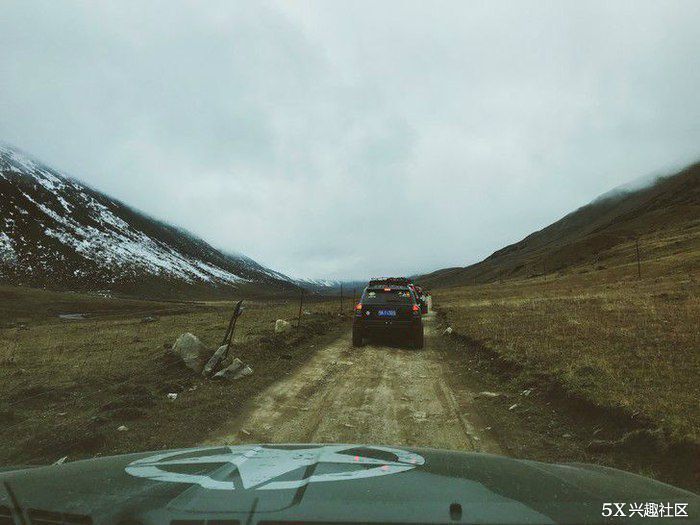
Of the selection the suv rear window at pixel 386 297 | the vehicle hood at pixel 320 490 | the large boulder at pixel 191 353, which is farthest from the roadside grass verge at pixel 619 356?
the large boulder at pixel 191 353

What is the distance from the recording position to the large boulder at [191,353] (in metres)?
10.2

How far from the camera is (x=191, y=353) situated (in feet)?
34.6

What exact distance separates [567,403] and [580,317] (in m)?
10.6

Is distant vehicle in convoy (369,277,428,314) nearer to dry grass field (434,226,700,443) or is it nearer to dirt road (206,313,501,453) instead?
dry grass field (434,226,700,443)

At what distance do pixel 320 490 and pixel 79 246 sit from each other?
A: 497 feet

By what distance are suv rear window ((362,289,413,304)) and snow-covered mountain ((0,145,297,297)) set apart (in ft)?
367

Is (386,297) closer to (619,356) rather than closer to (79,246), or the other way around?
(619,356)

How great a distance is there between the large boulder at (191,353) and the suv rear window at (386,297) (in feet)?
20.0

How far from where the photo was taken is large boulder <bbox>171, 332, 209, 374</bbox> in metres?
10.2

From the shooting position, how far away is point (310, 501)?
1886 mm

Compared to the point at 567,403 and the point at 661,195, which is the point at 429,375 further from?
the point at 661,195

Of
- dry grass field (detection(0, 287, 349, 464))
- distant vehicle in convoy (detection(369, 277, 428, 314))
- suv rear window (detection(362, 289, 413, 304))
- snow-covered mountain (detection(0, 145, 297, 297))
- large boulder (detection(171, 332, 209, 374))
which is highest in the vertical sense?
snow-covered mountain (detection(0, 145, 297, 297))

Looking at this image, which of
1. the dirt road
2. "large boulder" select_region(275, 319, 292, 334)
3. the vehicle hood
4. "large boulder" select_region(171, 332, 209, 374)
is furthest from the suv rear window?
the vehicle hood

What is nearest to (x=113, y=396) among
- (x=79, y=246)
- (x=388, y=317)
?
(x=388, y=317)
